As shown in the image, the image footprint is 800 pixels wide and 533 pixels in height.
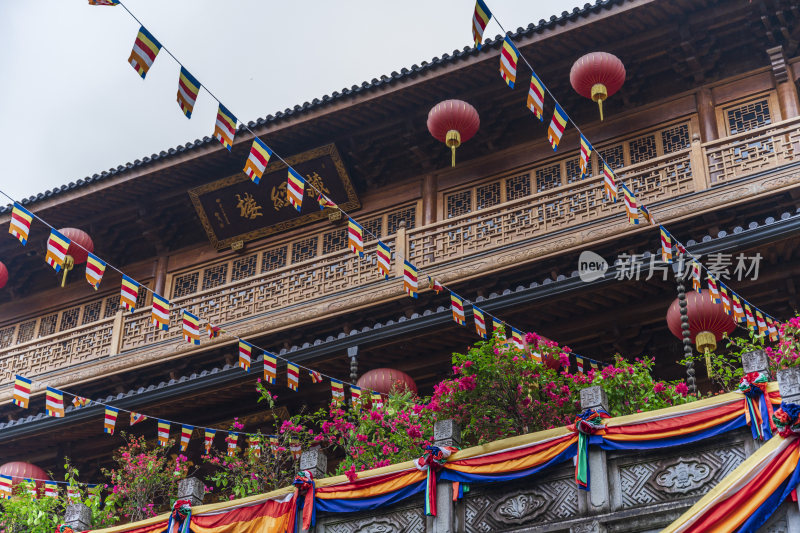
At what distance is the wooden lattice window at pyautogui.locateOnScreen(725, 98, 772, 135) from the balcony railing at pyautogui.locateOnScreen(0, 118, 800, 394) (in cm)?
103

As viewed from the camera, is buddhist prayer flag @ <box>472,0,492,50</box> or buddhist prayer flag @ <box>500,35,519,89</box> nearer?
buddhist prayer flag @ <box>472,0,492,50</box>

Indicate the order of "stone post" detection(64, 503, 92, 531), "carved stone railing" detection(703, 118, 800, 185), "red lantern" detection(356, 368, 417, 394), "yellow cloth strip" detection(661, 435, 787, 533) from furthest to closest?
"red lantern" detection(356, 368, 417, 394)
"carved stone railing" detection(703, 118, 800, 185)
"stone post" detection(64, 503, 92, 531)
"yellow cloth strip" detection(661, 435, 787, 533)

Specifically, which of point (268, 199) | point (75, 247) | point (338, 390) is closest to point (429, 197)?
point (268, 199)

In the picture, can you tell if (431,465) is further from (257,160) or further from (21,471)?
(21,471)

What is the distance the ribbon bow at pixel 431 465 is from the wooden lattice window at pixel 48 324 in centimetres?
1092

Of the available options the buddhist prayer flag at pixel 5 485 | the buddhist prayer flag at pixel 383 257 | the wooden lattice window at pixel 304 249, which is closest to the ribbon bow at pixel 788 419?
the buddhist prayer flag at pixel 383 257

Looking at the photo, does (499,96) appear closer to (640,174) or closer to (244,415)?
(640,174)

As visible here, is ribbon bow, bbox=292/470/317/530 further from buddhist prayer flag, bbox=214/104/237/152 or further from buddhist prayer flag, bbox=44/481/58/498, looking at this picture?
buddhist prayer flag, bbox=44/481/58/498

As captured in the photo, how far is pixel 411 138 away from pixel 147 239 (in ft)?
17.0

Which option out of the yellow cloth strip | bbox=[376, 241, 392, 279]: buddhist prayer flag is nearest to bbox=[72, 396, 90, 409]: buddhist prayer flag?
bbox=[376, 241, 392, 279]: buddhist prayer flag

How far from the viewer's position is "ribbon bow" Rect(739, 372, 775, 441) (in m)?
8.62

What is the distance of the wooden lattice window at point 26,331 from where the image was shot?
19.2 meters

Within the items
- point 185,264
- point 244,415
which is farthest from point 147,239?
point 244,415

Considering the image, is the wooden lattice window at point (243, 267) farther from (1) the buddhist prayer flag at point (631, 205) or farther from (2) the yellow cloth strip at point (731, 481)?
(2) the yellow cloth strip at point (731, 481)
